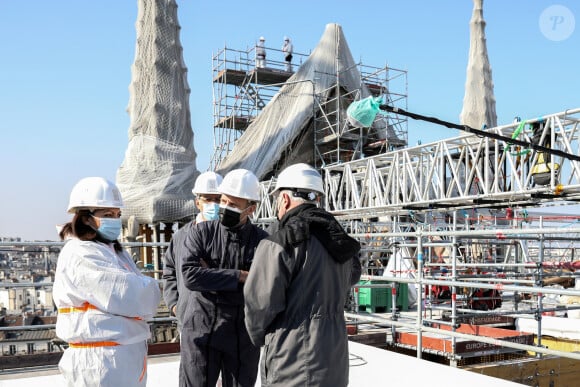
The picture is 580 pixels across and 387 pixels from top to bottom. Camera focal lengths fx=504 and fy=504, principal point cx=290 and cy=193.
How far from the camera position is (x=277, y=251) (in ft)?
7.47

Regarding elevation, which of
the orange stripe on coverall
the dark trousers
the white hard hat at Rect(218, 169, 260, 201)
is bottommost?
the dark trousers

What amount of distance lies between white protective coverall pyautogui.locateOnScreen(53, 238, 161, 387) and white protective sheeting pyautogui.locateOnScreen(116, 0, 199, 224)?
1789 cm

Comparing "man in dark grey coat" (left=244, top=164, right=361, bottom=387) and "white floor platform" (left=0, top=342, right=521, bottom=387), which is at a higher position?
"man in dark grey coat" (left=244, top=164, right=361, bottom=387)

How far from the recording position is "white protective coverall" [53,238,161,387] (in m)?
2.32

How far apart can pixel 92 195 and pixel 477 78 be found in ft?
122

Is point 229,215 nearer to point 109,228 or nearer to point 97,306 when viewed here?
point 109,228

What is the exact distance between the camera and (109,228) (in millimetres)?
2535

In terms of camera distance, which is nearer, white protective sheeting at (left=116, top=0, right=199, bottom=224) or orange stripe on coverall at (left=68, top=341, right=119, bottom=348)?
orange stripe on coverall at (left=68, top=341, right=119, bottom=348)

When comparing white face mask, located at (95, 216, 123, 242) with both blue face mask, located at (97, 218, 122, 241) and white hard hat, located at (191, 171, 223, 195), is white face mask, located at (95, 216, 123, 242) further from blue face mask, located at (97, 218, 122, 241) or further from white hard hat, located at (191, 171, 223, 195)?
white hard hat, located at (191, 171, 223, 195)

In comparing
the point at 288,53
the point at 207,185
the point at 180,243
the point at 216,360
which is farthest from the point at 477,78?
the point at 216,360

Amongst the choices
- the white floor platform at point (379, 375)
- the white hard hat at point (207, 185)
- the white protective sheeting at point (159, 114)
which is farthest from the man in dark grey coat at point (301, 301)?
the white protective sheeting at point (159, 114)

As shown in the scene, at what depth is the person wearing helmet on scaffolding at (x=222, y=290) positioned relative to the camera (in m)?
3.02

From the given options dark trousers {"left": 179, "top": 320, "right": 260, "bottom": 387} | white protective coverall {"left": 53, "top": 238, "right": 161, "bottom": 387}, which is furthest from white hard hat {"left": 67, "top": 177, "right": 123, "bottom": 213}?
dark trousers {"left": 179, "top": 320, "right": 260, "bottom": 387}

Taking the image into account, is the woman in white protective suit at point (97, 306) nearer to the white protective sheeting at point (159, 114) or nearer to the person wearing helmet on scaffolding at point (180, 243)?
the person wearing helmet on scaffolding at point (180, 243)
